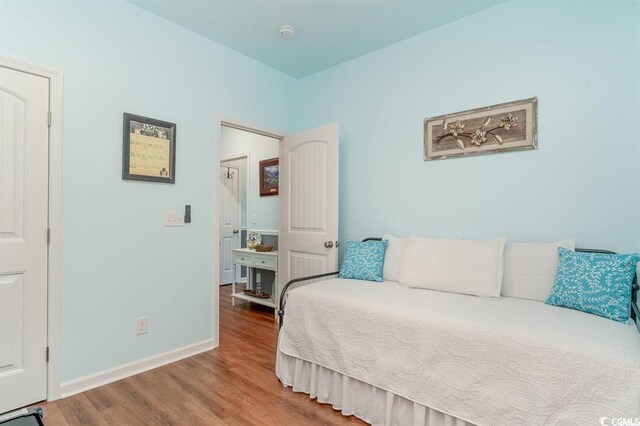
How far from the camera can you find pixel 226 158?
5383 millimetres

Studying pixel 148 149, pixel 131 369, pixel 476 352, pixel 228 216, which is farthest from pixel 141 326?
pixel 228 216

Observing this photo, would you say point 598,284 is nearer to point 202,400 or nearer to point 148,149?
point 202,400

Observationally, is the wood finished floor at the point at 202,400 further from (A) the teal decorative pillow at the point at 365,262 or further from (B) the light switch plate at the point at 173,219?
(B) the light switch plate at the point at 173,219

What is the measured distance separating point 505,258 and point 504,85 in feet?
4.25

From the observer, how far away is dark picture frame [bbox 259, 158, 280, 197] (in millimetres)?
4438

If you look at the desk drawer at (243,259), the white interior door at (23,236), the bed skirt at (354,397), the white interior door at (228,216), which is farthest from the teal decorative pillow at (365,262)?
the white interior door at (228,216)

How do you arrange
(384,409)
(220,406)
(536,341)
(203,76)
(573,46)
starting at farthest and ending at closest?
(203,76) → (573,46) → (220,406) → (384,409) → (536,341)

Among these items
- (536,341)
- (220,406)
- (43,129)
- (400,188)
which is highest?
(43,129)

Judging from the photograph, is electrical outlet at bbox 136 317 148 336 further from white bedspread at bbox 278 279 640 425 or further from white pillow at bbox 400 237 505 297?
white pillow at bbox 400 237 505 297

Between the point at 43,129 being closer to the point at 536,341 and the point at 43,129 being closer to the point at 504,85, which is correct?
the point at 536,341

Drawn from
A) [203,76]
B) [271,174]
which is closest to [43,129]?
[203,76]

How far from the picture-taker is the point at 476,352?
1.54 m

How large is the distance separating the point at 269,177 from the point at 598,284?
3639 mm

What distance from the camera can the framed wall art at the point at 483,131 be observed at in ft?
7.74
